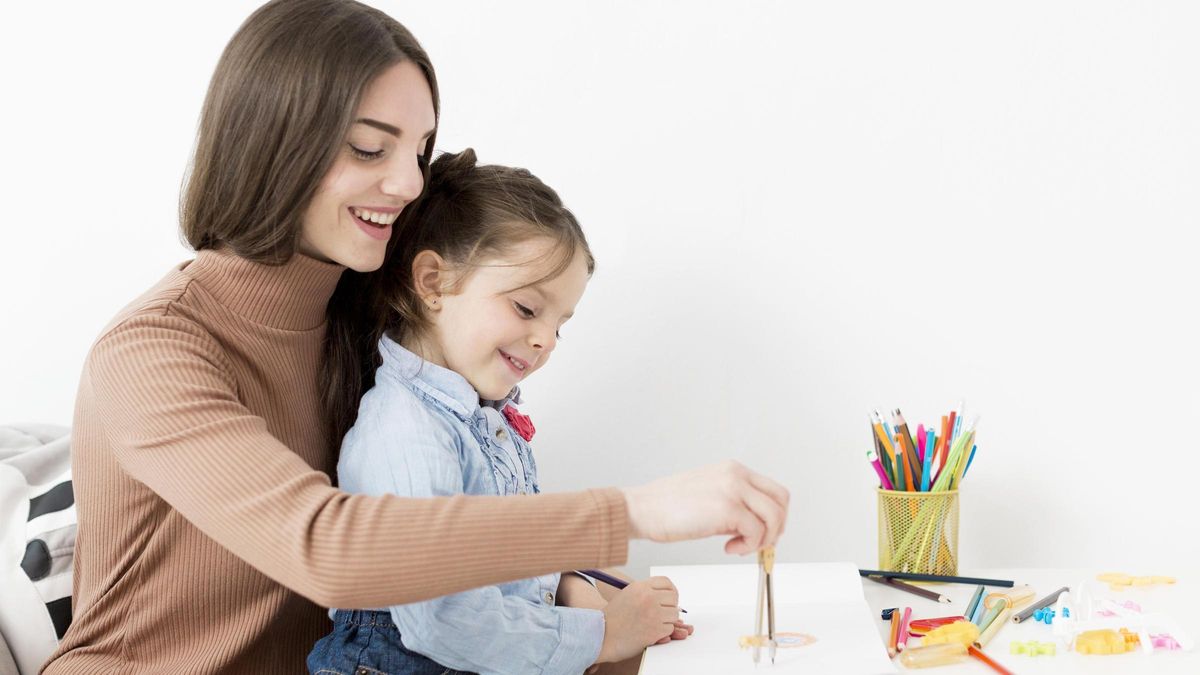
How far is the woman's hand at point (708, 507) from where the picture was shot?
0.80 m

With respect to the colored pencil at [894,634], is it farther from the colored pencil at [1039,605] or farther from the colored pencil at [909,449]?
the colored pencil at [909,449]

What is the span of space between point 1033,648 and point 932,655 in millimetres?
97

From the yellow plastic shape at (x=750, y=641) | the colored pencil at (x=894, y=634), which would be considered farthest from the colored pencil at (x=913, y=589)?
the yellow plastic shape at (x=750, y=641)

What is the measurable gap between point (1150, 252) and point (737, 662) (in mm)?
842

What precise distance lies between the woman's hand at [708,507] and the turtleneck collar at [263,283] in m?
0.46

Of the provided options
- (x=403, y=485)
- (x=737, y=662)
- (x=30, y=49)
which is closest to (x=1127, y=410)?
(x=737, y=662)

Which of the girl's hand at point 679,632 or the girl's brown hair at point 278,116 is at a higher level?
the girl's brown hair at point 278,116

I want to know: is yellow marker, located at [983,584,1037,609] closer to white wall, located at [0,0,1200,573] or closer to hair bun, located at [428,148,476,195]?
white wall, located at [0,0,1200,573]

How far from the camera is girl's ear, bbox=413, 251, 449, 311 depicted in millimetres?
1166

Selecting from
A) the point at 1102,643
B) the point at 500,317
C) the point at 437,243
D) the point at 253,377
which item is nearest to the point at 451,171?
the point at 437,243

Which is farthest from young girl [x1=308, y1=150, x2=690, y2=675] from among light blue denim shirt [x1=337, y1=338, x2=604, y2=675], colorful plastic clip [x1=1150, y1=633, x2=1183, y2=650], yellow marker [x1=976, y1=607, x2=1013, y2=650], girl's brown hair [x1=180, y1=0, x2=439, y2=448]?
colorful plastic clip [x1=1150, y1=633, x2=1183, y2=650]

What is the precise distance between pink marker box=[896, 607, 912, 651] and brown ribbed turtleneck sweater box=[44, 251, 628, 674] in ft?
1.10

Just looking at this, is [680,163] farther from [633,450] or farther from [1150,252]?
[1150,252]

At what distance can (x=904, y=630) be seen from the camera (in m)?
1.02
